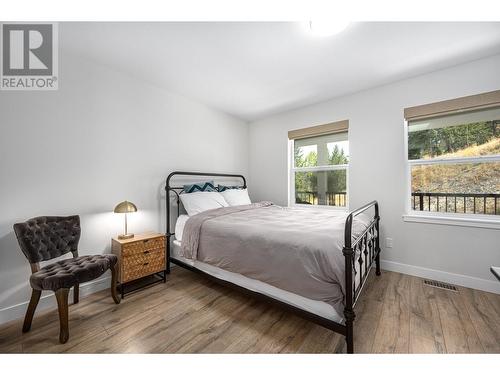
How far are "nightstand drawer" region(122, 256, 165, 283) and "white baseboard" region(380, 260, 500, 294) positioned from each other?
2763 millimetres

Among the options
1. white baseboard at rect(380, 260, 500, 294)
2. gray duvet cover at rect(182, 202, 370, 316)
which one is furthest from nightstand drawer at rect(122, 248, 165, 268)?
white baseboard at rect(380, 260, 500, 294)

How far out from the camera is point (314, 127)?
10.9 feet

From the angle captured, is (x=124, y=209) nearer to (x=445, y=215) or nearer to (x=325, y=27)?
(x=325, y=27)

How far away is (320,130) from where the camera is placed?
3.24m

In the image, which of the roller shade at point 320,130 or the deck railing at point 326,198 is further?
the deck railing at point 326,198

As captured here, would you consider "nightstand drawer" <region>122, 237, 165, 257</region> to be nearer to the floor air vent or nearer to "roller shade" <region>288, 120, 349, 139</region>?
"roller shade" <region>288, 120, 349, 139</region>

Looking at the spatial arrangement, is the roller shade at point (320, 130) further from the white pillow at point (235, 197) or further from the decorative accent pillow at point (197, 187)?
the decorative accent pillow at point (197, 187)

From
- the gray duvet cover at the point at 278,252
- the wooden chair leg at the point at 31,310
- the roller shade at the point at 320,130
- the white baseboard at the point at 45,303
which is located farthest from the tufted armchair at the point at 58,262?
the roller shade at the point at 320,130

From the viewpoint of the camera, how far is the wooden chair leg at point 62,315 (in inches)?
57.0

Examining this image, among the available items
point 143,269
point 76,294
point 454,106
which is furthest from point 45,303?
point 454,106

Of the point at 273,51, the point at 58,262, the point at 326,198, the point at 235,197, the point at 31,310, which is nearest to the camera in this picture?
the point at 31,310

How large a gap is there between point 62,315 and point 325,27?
286cm

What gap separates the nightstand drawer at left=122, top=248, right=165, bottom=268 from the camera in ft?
6.85
